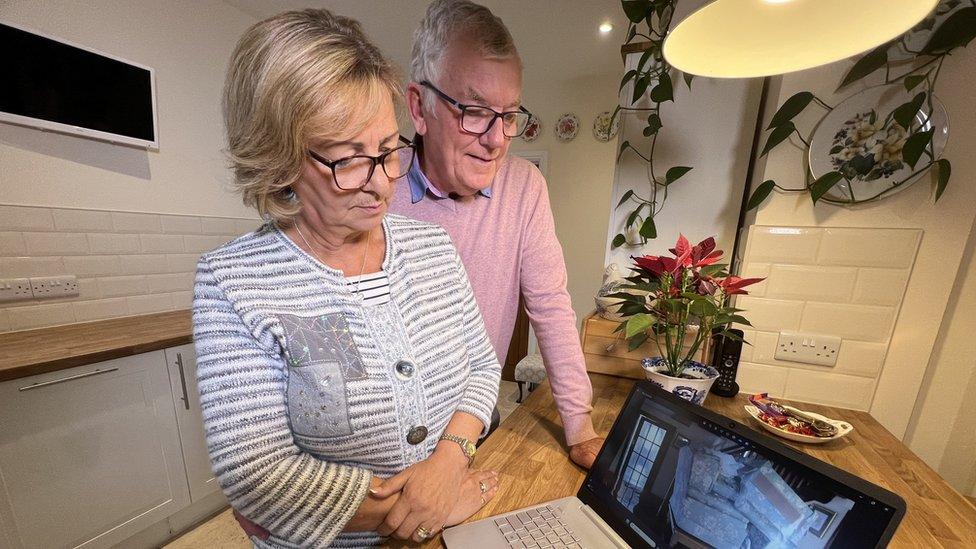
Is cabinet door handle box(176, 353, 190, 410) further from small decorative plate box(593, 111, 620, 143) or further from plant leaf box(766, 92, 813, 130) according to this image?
small decorative plate box(593, 111, 620, 143)

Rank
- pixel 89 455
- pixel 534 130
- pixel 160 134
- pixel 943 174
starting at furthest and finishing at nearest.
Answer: pixel 534 130 → pixel 160 134 → pixel 89 455 → pixel 943 174

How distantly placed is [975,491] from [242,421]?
1995 millimetres

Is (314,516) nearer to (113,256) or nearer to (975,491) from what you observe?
(975,491)

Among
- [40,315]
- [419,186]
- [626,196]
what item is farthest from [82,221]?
[626,196]

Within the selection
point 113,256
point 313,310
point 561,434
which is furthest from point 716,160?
point 113,256

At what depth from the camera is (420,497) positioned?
0.51 m

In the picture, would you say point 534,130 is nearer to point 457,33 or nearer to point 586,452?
point 457,33

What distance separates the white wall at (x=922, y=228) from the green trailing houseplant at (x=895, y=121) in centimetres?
3

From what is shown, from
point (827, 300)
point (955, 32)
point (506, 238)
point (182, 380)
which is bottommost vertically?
point (182, 380)

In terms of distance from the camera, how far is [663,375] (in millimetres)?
832

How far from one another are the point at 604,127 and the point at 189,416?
3.22 metres

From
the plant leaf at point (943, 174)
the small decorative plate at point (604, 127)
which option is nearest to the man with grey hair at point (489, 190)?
the plant leaf at point (943, 174)

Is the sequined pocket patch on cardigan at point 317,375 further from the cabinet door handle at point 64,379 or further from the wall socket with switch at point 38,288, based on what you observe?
the wall socket with switch at point 38,288

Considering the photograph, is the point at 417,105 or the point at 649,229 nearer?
the point at 417,105
